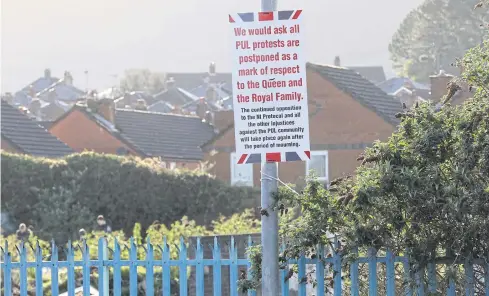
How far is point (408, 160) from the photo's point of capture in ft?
31.4

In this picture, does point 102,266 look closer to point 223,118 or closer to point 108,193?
point 108,193

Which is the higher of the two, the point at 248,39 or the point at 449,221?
the point at 248,39

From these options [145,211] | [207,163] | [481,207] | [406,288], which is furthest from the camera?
[207,163]

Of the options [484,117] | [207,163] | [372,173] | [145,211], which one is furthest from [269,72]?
[207,163]

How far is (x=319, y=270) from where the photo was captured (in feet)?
33.6

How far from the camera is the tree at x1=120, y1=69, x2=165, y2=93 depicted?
140375mm

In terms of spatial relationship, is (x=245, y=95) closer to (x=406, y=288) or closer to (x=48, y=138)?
(x=406, y=288)

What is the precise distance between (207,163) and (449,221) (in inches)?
1141

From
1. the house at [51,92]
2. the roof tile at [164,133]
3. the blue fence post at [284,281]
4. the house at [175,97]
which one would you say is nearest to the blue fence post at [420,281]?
the blue fence post at [284,281]

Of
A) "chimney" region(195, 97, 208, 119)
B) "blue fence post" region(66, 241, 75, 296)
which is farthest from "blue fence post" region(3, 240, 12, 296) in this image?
"chimney" region(195, 97, 208, 119)

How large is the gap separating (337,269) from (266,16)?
7.41 ft

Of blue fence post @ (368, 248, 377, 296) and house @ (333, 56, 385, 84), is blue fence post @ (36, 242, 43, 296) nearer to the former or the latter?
blue fence post @ (368, 248, 377, 296)

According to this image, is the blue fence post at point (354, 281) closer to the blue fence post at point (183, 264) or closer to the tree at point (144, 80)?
the blue fence post at point (183, 264)

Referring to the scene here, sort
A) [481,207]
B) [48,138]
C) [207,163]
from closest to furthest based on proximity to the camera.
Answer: [481,207] < [207,163] < [48,138]
